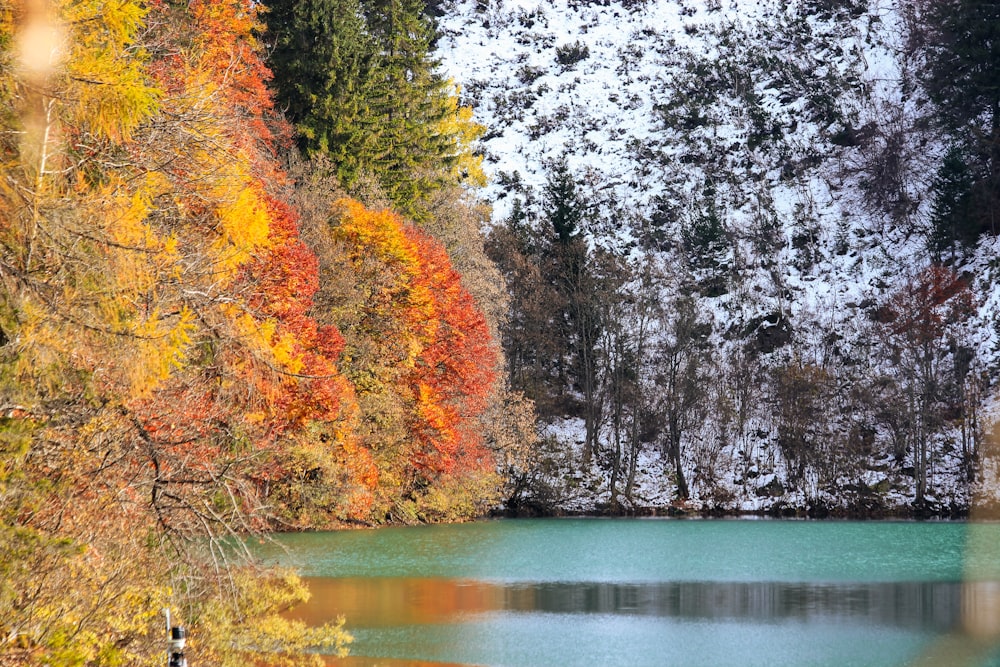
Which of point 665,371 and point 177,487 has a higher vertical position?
point 665,371

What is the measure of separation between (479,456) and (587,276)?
14.8 meters

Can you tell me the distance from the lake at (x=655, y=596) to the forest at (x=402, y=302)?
8.38 ft

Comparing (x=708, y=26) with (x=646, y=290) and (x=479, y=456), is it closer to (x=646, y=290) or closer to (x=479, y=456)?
(x=646, y=290)

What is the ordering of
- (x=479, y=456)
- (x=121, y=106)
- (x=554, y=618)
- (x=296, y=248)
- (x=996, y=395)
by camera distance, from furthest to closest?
1. (x=996, y=395)
2. (x=479, y=456)
3. (x=296, y=248)
4. (x=554, y=618)
5. (x=121, y=106)

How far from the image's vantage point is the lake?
15453 mm

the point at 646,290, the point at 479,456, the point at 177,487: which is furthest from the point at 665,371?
the point at 177,487

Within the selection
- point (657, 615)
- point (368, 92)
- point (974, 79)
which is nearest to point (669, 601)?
point (657, 615)

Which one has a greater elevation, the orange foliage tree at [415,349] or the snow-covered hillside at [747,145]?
the snow-covered hillside at [747,145]

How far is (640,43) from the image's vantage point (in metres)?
76.1

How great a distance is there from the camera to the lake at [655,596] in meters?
15.5

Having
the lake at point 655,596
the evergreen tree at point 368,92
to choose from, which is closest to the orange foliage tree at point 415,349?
the lake at point 655,596

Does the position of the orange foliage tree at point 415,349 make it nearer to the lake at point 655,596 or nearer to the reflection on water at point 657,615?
the lake at point 655,596

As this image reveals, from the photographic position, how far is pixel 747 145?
213 ft

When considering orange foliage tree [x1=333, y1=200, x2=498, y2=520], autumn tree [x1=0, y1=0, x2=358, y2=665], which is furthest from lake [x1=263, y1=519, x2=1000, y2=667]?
orange foliage tree [x1=333, y1=200, x2=498, y2=520]
